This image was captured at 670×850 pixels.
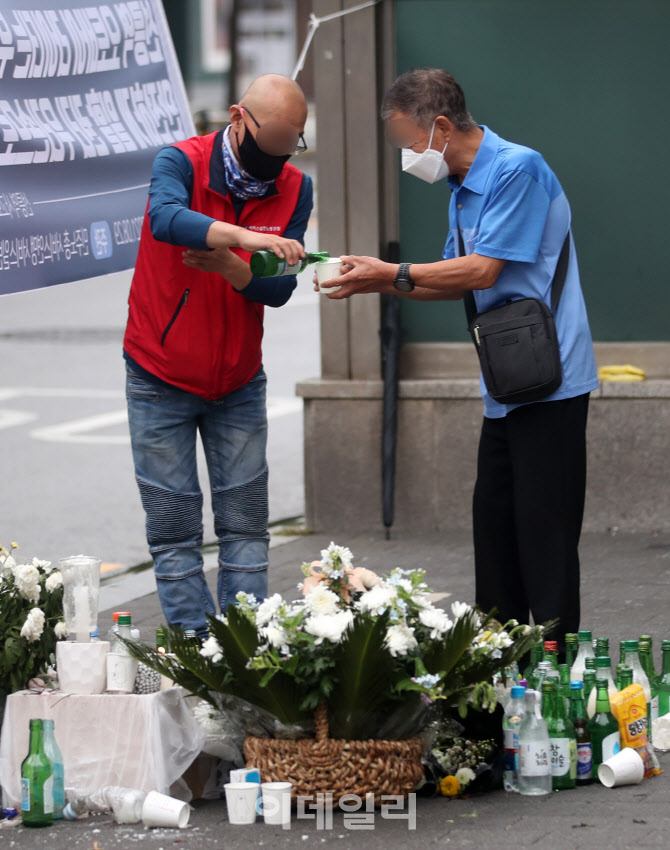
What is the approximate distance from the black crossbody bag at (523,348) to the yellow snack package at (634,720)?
0.99 metres

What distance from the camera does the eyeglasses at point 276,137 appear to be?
480 cm

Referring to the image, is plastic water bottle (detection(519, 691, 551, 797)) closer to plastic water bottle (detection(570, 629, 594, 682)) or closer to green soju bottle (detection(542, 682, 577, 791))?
green soju bottle (detection(542, 682, 577, 791))

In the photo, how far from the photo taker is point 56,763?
421cm

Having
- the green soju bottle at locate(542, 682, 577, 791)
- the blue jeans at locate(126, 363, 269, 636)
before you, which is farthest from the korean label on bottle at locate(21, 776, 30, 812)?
the green soju bottle at locate(542, 682, 577, 791)

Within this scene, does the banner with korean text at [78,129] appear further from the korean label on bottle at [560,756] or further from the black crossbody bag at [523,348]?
the korean label on bottle at [560,756]

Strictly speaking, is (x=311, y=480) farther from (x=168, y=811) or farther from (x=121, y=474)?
(x=168, y=811)

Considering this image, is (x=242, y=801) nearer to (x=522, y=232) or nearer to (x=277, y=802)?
(x=277, y=802)

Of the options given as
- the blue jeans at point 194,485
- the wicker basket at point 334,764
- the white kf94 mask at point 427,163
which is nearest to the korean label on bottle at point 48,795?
the wicker basket at point 334,764

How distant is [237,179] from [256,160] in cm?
10

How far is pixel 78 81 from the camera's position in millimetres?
5734

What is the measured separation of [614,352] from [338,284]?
3475mm

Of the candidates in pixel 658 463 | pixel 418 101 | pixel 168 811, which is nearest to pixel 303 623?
pixel 168 811

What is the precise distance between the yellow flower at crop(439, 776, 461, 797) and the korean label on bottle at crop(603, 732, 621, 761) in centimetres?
46

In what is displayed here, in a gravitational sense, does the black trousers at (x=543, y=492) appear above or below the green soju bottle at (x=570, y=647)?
above
